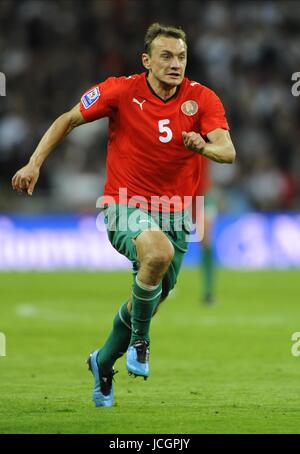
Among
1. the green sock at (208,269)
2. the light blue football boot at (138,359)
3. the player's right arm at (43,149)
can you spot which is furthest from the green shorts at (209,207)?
the light blue football boot at (138,359)

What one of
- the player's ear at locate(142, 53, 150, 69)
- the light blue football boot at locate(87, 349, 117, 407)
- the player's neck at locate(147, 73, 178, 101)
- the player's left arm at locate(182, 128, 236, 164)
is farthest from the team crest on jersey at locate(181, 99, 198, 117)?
the light blue football boot at locate(87, 349, 117, 407)

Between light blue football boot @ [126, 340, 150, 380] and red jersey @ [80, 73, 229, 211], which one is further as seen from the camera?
red jersey @ [80, 73, 229, 211]

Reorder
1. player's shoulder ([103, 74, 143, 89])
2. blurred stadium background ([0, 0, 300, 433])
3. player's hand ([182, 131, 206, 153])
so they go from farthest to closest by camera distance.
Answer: blurred stadium background ([0, 0, 300, 433]) < player's shoulder ([103, 74, 143, 89]) < player's hand ([182, 131, 206, 153])

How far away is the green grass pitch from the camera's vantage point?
264 inches

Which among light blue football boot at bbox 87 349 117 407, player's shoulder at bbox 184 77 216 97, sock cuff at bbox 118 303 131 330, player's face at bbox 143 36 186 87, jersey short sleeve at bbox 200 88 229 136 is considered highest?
player's face at bbox 143 36 186 87

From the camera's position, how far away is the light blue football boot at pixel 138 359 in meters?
6.70

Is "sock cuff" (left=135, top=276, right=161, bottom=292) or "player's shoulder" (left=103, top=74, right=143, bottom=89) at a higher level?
"player's shoulder" (left=103, top=74, right=143, bottom=89)

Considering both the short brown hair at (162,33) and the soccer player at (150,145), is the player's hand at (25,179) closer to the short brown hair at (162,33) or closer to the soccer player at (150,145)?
the soccer player at (150,145)

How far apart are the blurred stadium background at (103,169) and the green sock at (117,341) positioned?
3912mm

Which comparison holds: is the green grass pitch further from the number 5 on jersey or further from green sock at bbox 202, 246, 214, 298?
the number 5 on jersey

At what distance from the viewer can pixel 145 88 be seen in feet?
24.5

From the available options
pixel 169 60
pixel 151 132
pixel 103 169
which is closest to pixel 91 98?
pixel 151 132

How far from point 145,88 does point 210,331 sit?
5.44m

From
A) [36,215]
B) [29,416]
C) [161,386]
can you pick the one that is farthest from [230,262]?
[29,416]
